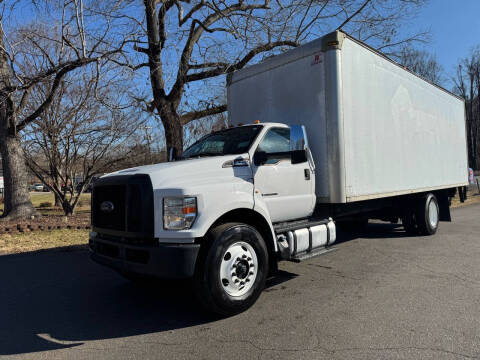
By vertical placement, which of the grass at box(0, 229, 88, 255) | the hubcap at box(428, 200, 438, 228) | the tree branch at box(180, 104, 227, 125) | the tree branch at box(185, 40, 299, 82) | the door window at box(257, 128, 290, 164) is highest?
the tree branch at box(185, 40, 299, 82)

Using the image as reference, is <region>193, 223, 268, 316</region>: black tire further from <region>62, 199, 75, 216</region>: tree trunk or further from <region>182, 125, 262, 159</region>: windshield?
<region>62, 199, 75, 216</region>: tree trunk

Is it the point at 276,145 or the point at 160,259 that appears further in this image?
the point at 276,145

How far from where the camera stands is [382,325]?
3455 mm

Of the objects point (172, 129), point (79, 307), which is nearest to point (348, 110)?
point (79, 307)

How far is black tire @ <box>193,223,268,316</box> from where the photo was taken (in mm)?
3562

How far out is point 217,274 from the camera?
11.8 ft

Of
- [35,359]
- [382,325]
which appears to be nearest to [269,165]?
[382,325]

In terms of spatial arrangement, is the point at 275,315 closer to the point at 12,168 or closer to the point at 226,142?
the point at 226,142

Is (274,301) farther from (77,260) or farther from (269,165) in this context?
(77,260)

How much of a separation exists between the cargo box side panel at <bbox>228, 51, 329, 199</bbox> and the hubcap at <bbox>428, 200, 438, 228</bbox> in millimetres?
Answer: 4340

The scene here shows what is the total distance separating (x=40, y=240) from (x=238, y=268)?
256 inches

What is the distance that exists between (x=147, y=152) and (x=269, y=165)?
10.3 metres

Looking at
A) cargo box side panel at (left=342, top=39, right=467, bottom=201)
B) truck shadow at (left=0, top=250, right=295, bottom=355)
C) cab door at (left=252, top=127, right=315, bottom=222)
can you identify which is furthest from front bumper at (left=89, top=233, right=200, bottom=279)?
cargo box side panel at (left=342, top=39, right=467, bottom=201)

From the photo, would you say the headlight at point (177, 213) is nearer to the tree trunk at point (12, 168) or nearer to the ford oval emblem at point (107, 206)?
the ford oval emblem at point (107, 206)
